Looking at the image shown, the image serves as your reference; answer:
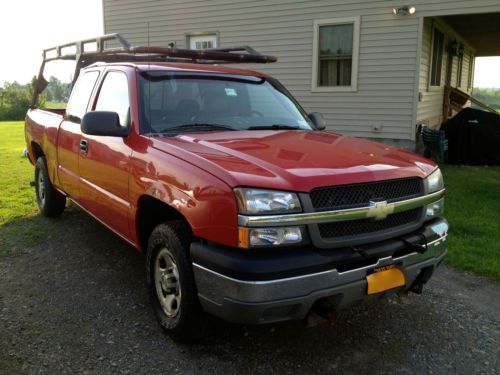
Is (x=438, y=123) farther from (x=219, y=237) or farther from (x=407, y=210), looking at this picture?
(x=219, y=237)

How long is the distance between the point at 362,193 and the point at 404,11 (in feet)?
27.1

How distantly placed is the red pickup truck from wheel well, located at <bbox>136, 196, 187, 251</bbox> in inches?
0.4

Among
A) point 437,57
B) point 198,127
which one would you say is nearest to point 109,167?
point 198,127

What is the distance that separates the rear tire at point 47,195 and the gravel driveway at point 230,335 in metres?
1.60

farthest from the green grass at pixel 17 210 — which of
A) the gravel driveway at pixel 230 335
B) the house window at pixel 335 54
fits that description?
the house window at pixel 335 54

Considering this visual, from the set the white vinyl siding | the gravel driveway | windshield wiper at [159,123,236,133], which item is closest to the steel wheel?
the gravel driveway

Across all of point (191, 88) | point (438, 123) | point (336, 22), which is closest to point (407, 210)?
point (191, 88)

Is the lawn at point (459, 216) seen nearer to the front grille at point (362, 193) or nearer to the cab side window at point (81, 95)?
the cab side window at point (81, 95)

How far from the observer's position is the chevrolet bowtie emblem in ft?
8.61

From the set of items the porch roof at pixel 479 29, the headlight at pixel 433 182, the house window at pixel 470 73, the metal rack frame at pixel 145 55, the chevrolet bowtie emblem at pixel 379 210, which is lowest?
the chevrolet bowtie emblem at pixel 379 210

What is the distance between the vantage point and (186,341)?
2943 millimetres

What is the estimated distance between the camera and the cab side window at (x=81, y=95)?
4508 mm

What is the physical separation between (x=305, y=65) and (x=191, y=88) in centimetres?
776

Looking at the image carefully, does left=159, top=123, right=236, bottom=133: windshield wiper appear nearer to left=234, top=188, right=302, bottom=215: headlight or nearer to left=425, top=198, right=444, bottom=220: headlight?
left=234, top=188, right=302, bottom=215: headlight
